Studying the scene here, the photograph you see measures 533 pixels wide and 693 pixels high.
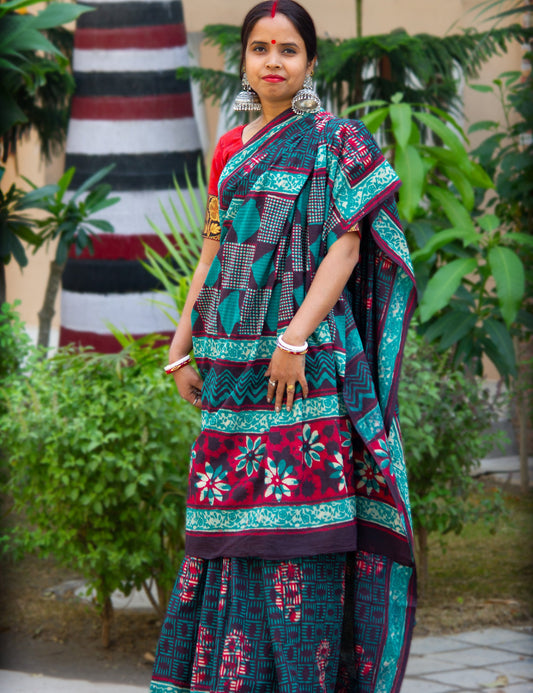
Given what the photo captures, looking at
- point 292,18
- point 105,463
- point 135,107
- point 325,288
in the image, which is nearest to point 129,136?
point 135,107

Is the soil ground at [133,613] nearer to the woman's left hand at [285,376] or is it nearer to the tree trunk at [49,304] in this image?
the tree trunk at [49,304]

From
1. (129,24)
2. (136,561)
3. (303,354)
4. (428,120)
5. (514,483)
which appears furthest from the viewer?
(514,483)

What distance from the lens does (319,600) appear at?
192cm

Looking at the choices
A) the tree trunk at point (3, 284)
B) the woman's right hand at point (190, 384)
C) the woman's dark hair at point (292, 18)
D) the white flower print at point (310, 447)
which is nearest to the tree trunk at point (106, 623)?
the woman's right hand at point (190, 384)

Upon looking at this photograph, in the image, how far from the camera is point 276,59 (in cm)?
195

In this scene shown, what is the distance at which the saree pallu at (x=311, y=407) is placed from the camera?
1.90 m

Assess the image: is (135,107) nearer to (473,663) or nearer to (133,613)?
(133,613)

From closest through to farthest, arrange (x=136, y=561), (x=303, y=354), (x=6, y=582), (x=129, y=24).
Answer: (x=303, y=354) < (x=136, y=561) < (x=6, y=582) < (x=129, y=24)

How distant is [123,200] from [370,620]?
8.28ft

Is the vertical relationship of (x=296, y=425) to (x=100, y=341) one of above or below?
below

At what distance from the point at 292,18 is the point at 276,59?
91mm

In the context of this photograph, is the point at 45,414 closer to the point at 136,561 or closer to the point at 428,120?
the point at 136,561

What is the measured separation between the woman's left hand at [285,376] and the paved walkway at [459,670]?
4.07ft

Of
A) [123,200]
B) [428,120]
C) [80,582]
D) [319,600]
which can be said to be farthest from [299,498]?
[123,200]
